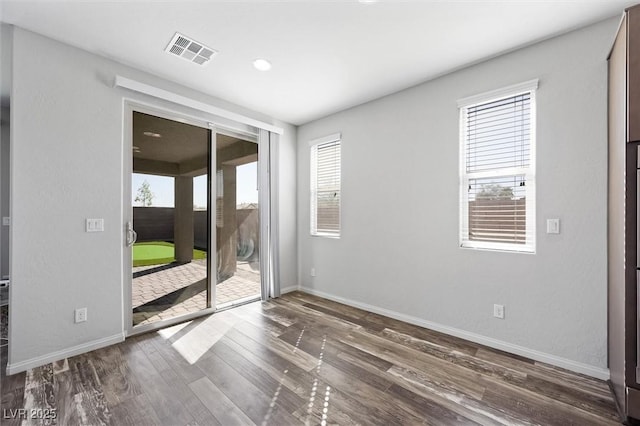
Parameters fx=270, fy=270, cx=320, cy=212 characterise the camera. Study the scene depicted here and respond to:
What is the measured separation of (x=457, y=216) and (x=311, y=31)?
7.17ft

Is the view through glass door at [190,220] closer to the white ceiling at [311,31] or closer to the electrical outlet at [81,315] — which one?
the electrical outlet at [81,315]

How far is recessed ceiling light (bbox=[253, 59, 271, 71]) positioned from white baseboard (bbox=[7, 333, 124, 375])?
9.69ft

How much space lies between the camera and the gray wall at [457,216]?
2.09 m

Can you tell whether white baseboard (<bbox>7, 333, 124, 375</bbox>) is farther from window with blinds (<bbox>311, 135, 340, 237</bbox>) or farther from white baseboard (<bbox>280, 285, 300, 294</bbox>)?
window with blinds (<bbox>311, 135, 340, 237</bbox>)

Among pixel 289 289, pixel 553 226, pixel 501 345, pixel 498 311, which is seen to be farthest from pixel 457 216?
pixel 289 289

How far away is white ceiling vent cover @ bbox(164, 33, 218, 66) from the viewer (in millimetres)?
2301

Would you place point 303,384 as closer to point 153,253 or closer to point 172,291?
point 172,291

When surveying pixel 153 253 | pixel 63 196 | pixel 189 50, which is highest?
pixel 189 50

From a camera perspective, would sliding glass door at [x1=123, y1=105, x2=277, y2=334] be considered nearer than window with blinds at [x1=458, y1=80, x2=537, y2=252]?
No

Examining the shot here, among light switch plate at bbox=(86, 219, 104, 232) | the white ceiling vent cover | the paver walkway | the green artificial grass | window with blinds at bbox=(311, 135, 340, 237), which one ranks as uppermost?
the white ceiling vent cover

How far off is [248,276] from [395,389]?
8.43 ft

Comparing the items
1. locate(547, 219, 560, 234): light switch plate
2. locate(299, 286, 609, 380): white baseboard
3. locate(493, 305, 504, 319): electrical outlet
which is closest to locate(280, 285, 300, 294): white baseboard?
locate(299, 286, 609, 380): white baseboard

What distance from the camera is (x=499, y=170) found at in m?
2.54

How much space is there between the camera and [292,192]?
4.47m
